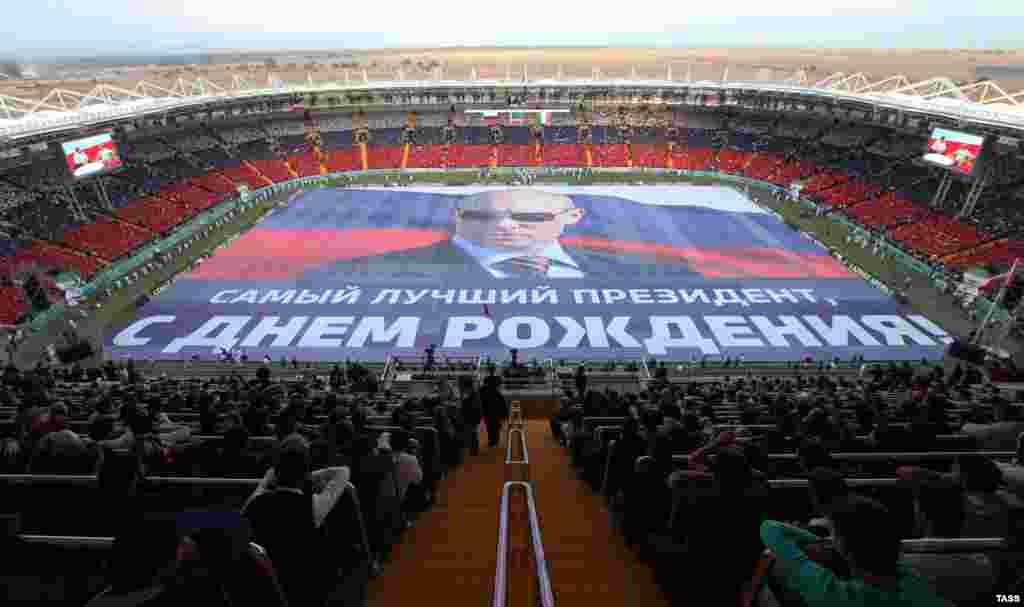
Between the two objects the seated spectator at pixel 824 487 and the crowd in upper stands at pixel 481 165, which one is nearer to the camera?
the seated spectator at pixel 824 487

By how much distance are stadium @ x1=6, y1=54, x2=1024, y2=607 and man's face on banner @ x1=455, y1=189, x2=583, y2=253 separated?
38 cm

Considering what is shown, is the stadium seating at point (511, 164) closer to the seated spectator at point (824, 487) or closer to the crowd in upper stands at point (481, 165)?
the crowd in upper stands at point (481, 165)

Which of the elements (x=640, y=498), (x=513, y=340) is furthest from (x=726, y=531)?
(x=513, y=340)

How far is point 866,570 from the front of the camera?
2.24 metres

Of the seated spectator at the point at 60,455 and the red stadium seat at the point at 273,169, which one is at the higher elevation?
the seated spectator at the point at 60,455

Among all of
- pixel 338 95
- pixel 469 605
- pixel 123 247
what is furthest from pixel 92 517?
pixel 338 95

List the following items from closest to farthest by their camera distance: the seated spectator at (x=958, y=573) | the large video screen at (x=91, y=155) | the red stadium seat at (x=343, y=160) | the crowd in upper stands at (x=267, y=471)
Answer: the crowd in upper stands at (x=267, y=471), the seated spectator at (x=958, y=573), the large video screen at (x=91, y=155), the red stadium seat at (x=343, y=160)

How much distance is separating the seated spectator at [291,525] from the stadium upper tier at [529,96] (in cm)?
4290

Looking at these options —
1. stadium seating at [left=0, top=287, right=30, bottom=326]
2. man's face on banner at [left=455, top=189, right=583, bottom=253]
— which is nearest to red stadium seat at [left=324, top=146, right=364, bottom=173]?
man's face on banner at [left=455, top=189, right=583, bottom=253]

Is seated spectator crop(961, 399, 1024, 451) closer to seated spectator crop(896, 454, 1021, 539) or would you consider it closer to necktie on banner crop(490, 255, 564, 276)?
seated spectator crop(896, 454, 1021, 539)

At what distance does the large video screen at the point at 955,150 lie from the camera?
120 feet

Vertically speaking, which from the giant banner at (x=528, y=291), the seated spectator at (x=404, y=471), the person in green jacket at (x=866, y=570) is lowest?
the giant banner at (x=528, y=291)

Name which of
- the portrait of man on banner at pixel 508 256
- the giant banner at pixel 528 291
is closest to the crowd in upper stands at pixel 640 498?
the giant banner at pixel 528 291

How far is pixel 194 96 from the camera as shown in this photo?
52062mm
